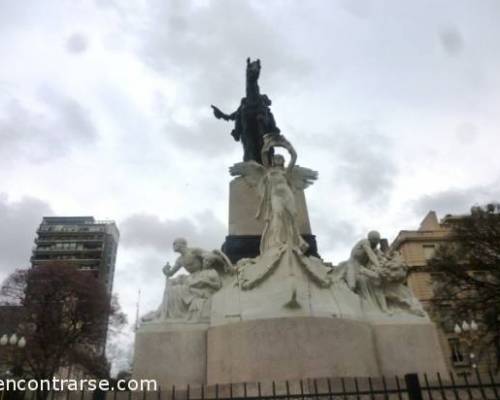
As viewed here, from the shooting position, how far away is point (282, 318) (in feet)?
23.1

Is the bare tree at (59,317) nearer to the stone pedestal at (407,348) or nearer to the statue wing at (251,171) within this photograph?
the statue wing at (251,171)

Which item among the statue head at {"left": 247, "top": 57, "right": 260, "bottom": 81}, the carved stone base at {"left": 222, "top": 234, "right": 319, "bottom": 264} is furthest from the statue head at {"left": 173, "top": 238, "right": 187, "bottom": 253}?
the statue head at {"left": 247, "top": 57, "right": 260, "bottom": 81}

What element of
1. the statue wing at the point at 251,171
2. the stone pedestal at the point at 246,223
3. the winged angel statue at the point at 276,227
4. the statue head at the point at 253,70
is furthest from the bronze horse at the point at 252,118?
the winged angel statue at the point at 276,227

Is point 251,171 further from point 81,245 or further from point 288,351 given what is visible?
point 81,245

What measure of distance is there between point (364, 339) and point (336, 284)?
1389 millimetres

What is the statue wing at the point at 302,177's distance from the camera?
1173 centimetres

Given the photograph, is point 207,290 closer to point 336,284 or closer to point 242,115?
point 336,284

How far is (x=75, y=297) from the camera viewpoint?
30.8m

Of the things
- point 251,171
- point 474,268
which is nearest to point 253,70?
point 251,171

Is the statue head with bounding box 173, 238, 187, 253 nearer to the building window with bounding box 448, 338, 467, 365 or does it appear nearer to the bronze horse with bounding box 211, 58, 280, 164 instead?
the bronze horse with bounding box 211, 58, 280, 164

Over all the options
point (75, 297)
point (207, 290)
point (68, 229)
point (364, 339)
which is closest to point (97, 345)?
point (75, 297)

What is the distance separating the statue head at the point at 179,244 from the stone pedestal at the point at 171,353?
1.82 meters

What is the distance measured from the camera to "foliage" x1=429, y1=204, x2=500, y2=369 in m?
22.3

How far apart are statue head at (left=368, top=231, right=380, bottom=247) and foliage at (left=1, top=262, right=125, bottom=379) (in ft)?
79.9
